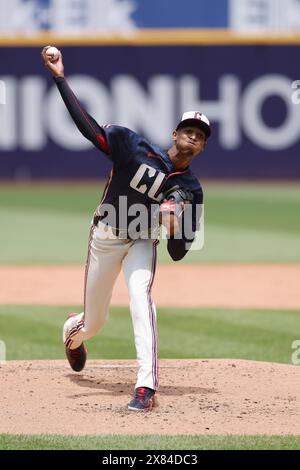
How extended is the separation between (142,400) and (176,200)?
1.18m

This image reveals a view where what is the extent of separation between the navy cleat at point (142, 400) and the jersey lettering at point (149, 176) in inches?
45.5

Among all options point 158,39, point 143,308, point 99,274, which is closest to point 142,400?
point 143,308

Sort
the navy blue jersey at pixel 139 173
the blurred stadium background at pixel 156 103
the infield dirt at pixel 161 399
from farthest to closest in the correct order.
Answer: the blurred stadium background at pixel 156 103, the navy blue jersey at pixel 139 173, the infield dirt at pixel 161 399

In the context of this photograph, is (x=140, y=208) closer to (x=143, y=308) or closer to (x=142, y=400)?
(x=143, y=308)

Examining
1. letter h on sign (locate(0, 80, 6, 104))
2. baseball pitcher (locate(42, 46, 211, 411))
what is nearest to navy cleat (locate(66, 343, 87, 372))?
baseball pitcher (locate(42, 46, 211, 411))

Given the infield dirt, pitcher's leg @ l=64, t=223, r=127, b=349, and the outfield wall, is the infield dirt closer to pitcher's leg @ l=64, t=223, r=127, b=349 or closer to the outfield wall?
pitcher's leg @ l=64, t=223, r=127, b=349

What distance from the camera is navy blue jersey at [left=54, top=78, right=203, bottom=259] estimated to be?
6.28 meters

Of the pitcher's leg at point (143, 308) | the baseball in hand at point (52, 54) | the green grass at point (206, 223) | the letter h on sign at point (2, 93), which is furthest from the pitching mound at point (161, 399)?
the letter h on sign at point (2, 93)

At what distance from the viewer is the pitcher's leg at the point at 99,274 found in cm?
646

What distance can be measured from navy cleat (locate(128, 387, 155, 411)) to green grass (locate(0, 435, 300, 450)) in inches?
23.6

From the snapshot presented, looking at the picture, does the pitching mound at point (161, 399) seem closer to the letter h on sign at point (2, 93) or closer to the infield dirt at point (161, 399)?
the infield dirt at point (161, 399)
